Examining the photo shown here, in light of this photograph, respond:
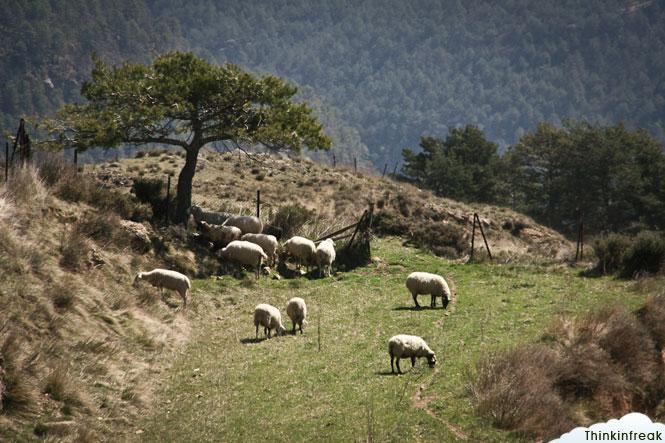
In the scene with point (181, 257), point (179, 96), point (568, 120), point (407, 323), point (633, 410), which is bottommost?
point (633, 410)

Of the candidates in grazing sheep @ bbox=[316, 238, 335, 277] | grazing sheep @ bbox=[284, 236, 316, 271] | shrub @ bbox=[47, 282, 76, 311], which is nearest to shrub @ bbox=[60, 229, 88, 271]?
shrub @ bbox=[47, 282, 76, 311]

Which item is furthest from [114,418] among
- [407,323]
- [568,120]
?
[568,120]

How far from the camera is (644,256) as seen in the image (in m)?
31.4

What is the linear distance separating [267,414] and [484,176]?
76027 millimetres

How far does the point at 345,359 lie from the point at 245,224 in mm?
15882

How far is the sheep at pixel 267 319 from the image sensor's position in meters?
20.8

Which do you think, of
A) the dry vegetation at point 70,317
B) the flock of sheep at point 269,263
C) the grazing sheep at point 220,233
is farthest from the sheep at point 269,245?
the dry vegetation at point 70,317

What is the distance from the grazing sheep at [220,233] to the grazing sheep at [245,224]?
1203mm

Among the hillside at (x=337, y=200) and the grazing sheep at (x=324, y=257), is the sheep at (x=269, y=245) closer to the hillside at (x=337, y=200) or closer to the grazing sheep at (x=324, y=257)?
the grazing sheep at (x=324, y=257)

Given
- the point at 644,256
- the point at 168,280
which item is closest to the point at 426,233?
the point at 644,256

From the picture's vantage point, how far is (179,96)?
1227 inches

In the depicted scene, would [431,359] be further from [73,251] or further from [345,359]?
[73,251]

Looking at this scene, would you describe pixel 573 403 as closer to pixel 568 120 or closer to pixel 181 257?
pixel 181 257

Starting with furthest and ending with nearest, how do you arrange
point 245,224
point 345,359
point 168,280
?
point 245,224 → point 168,280 → point 345,359
